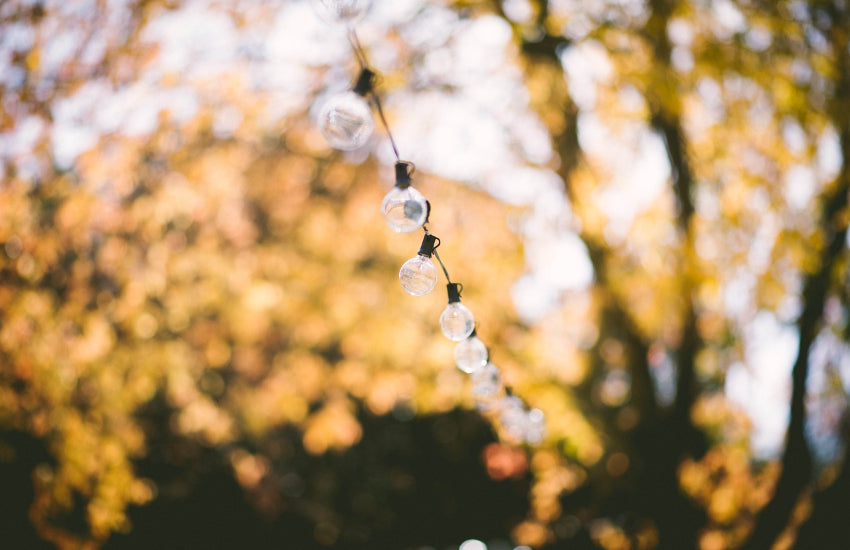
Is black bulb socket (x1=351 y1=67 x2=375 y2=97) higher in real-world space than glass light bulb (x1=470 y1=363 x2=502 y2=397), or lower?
higher

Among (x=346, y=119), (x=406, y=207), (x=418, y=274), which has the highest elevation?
(x=346, y=119)

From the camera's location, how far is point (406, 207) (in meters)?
1.65

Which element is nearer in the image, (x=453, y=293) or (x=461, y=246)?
(x=453, y=293)

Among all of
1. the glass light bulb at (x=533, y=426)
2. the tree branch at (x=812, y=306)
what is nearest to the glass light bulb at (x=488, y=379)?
the glass light bulb at (x=533, y=426)

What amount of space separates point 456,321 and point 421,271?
264 mm

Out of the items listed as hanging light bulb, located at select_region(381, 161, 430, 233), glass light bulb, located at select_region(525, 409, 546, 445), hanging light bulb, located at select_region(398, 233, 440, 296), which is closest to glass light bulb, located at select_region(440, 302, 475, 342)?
hanging light bulb, located at select_region(398, 233, 440, 296)

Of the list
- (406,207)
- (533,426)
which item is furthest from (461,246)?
(406,207)

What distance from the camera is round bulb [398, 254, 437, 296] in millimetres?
1810

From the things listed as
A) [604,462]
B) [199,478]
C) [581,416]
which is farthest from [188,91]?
[199,478]

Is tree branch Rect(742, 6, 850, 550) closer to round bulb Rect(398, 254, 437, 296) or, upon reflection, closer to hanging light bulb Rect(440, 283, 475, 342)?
hanging light bulb Rect(440, 283, 475, 342)

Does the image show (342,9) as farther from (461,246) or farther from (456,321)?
(461,246)

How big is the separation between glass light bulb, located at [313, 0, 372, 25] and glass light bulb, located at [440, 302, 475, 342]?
1.01 m

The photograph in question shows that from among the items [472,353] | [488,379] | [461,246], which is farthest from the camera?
[461,246]

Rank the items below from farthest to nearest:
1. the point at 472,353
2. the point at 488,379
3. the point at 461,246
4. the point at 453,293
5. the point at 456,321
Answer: the point at 461,246 < the point at 488,379 < the point at 472,353 < the point at 453,293 < the point at 456,321
